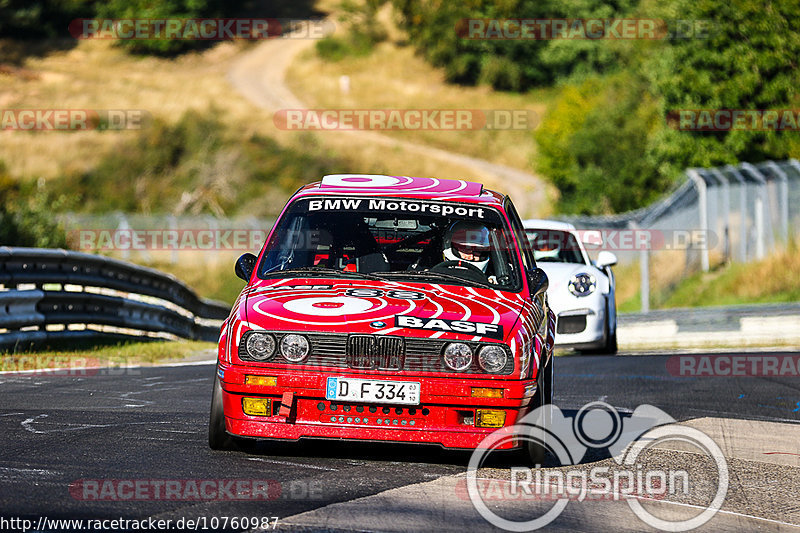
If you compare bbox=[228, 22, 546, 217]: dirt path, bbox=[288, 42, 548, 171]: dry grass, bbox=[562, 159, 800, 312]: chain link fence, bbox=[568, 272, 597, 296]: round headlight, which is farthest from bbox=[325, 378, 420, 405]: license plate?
bbox=[288, 42, 548, 171]: dry grass

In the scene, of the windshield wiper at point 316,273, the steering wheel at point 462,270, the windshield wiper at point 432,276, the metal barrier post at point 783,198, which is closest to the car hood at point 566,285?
the steering wheel at point 462,270

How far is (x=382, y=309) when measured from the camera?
6871 mm

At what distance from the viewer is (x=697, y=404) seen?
10453 millimetres

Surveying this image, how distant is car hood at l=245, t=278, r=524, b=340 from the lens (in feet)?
22.1

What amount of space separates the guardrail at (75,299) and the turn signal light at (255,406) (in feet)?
21.9

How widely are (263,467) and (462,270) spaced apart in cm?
189

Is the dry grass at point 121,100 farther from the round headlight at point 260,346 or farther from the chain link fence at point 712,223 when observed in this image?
the round headlight at point 260,346

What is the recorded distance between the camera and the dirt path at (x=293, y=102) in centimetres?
6006

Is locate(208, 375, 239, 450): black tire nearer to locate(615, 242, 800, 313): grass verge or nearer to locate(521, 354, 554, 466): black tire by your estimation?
locate(521, 354, 554, 466): black tire

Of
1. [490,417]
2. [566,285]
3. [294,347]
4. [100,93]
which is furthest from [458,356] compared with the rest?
[100,93]

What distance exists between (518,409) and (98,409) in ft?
11.4

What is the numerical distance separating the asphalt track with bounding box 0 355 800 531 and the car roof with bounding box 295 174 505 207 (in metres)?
1.67

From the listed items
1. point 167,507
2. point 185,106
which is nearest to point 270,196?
point 185,106

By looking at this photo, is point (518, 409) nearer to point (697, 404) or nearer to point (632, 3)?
point (697, 404)
